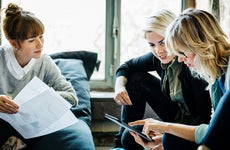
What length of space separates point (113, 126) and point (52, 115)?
2.90 ft

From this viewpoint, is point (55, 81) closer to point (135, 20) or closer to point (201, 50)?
point (201, 50)

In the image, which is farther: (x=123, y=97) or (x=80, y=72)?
(x=80, y=72)

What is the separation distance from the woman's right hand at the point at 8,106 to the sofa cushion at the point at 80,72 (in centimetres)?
54

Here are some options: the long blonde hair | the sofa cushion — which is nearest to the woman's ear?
the sofa cushion

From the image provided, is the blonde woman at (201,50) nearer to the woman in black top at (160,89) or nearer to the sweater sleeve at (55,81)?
the woman in black top at (160,89)

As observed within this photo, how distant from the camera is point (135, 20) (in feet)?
8.14

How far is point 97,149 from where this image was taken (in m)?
2.24

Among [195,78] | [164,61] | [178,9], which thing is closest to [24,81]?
[164,61]

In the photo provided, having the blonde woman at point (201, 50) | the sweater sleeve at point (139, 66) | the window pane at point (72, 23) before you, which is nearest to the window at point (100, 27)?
the window pane at point (72, 23)

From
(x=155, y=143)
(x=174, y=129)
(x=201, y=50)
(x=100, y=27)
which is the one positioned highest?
(x=201, y=50)

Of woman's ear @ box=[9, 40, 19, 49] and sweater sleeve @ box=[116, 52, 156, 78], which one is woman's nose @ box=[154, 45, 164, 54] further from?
woman's ear @ box=[9, 40, 19, 49]

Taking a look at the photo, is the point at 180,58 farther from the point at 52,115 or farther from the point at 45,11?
the point at 45,11

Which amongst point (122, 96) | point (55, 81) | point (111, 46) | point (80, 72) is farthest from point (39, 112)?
point (111, 46)

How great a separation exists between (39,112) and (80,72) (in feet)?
2.42
